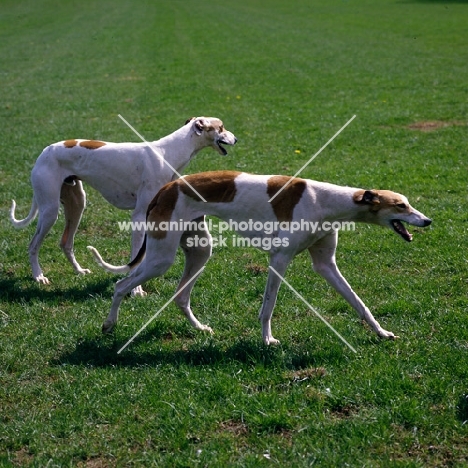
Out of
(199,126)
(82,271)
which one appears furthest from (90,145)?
(82,271)

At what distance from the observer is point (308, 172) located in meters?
11.2

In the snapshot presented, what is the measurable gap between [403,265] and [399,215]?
2.00 m

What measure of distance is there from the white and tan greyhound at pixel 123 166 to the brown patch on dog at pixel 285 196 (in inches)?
68.7

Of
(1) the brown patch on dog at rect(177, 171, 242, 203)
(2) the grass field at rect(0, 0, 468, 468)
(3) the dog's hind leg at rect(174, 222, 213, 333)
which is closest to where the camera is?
(2) the grass field at rect(0, 0, 468, 468)

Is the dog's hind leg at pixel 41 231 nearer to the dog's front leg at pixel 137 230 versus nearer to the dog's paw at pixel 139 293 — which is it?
the dog's front leg at pixel 137 230

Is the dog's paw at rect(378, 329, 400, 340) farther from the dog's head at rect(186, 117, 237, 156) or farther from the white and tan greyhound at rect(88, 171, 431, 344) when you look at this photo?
the dog's head at rect(186, 117, 237, 156)

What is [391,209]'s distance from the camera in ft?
18.0

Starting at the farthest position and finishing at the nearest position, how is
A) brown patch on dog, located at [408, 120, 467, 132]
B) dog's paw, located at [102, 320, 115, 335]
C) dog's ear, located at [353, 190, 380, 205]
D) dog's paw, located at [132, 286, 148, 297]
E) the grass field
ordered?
brown patch on dog, located at [408, 120, 467, 132] < dog's paw, located at [132, 286, 148, 297] < dog's paw, located at [102, 320, 115, 335] < dog's ear, located at [353, 190, 380, 205] < the grass field

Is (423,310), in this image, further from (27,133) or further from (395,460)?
(27,133)

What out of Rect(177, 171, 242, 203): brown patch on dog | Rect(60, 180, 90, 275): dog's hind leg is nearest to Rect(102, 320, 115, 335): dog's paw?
Rect(177, 171, 242, 203): brown patch on dog

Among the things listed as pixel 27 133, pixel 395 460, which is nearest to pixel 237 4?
pixel 27 133

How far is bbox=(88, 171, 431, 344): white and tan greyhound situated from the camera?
217 inches

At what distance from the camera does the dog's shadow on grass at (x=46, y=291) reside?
6854mm

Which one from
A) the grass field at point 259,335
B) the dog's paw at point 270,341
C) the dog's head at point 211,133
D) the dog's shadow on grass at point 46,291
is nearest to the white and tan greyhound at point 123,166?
the dog's head at point 211,133
